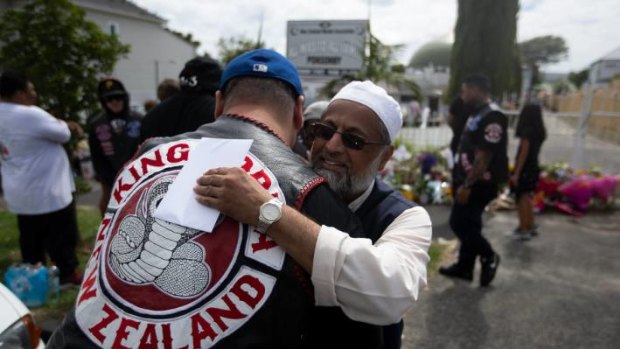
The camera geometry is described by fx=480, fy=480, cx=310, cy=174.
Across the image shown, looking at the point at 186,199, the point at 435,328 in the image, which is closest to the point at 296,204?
the point at 186,199

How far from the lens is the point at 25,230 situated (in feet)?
14.5

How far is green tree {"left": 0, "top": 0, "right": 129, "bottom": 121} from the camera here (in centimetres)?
781

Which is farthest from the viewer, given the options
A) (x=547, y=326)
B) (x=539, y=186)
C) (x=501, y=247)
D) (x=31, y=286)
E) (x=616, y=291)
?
(x=539, y=186)

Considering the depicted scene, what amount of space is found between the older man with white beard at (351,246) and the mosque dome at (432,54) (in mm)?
66815

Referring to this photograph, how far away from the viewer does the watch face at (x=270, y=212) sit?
1130 mm

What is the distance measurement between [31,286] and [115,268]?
371cm

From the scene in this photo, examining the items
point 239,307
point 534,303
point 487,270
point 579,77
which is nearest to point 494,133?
point 487,270

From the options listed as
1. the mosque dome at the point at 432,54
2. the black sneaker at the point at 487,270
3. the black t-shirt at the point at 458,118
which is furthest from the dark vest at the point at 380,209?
the mosque dome at the point at 432,54

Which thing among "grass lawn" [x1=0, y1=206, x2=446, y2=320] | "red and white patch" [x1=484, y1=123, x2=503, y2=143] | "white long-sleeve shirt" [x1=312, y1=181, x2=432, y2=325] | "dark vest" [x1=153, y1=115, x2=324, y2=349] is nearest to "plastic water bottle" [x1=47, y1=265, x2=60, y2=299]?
"grass lawn" [x1=0, y1=206, x2=446, y2=320]

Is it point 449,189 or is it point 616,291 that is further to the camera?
point 449,189

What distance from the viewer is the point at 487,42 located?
29.8ft

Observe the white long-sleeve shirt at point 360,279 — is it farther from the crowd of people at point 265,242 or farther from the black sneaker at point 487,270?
the black sneaker at point 487,270

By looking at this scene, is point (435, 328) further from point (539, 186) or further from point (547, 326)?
point (539, 186)

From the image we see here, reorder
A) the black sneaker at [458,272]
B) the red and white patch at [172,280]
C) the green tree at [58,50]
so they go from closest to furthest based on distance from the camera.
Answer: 1. the red and white patch at [172,280]
2. the black sneaker at [458,272]
3. the green tree at [58,50]
